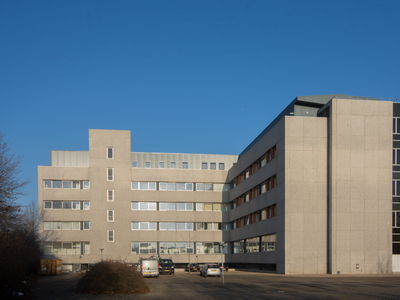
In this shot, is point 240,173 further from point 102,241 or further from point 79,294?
point 79,294

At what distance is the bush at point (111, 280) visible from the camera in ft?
80.0

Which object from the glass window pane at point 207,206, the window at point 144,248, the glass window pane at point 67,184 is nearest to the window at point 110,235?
the window at point 144,248

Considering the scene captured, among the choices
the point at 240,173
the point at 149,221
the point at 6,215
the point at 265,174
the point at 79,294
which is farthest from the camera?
the point at 149,221

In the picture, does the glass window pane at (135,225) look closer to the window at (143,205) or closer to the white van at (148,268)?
the window at (143,205)

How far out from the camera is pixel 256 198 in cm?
5475

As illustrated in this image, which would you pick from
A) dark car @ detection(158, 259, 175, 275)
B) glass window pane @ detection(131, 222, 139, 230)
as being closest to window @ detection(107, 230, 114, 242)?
glass window pane @ detection(131, 222, 139, 230)

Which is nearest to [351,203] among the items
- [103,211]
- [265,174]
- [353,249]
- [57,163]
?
[353,249]

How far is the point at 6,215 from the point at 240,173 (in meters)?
40.4

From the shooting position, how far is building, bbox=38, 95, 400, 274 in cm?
4391

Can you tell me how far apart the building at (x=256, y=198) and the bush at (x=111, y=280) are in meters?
22.5

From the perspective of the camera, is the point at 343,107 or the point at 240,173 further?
the point at 240,173

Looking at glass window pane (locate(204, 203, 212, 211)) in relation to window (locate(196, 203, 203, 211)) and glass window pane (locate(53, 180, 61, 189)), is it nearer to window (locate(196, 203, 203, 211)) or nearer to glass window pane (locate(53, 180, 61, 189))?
window (locate(196, 203, 203, 211))

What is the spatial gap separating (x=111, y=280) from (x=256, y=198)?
3280cm

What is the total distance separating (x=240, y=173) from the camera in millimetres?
63750
